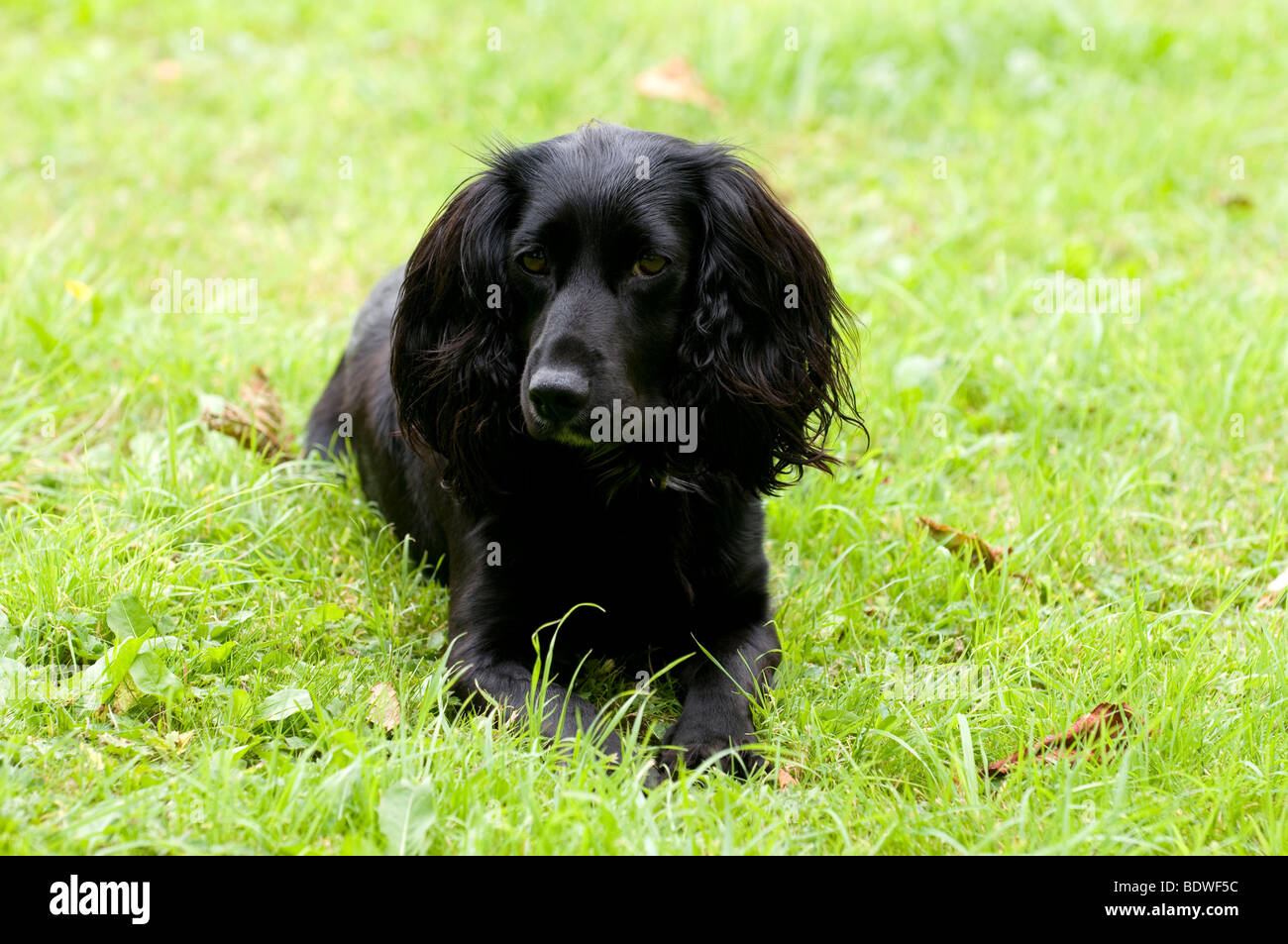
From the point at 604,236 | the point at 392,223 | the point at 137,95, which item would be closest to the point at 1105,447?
the point at 604,236

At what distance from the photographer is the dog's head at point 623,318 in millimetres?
2590

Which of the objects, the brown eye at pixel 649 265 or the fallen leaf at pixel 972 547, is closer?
the brown eye at pixel 649 265

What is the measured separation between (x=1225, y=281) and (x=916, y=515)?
206cm

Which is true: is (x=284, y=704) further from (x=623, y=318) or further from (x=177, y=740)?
(x=623, y=318)

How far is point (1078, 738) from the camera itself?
94.7 inches

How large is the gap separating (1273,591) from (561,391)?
194 cm

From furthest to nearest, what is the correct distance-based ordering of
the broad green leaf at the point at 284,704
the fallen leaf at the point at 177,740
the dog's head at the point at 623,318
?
the dog's head at the point at 623,318 → the broad green leaf at the point at 284,704 → the fallen leaf at the point at 177,740

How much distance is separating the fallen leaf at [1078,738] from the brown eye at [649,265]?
3.93ft

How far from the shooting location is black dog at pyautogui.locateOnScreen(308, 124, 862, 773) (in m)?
2.63

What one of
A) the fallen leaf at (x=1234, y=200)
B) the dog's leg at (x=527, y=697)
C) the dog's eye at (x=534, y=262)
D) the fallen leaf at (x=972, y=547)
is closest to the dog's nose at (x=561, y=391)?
the dog's eye at (x=534, y=262)

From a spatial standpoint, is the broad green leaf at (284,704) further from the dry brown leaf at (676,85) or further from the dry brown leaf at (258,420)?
the dry brown leaf at (676,85)
